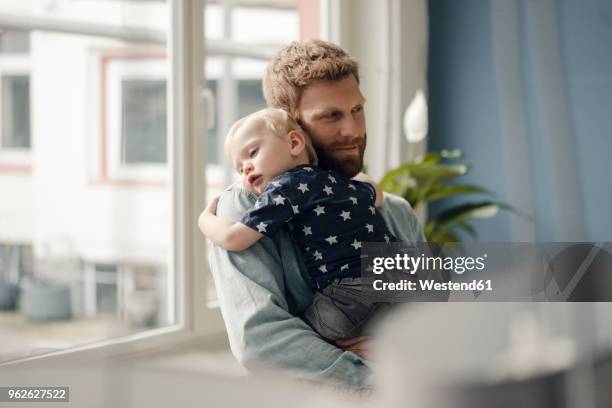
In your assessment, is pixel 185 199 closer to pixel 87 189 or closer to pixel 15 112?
pixel 87 189

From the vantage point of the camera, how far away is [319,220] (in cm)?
55

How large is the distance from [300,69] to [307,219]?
109 mm

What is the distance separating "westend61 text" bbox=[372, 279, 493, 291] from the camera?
1.75ft

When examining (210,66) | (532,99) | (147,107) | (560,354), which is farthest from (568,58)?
(210,66)

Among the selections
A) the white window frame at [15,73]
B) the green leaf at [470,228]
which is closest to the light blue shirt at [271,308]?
the green leaf at [470,228]

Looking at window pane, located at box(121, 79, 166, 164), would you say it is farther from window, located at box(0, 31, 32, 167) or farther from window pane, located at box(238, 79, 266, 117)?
window, located at box(0, 31, 32, 167)

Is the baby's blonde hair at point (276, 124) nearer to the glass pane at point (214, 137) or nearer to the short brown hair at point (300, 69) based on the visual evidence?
the short brown hair at point (300, 69)

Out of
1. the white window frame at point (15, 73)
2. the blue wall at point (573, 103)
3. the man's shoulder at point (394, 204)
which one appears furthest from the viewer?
the white window frame at point (15, 73)

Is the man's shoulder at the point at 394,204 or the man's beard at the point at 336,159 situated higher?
the man's beard at the point at 336,159

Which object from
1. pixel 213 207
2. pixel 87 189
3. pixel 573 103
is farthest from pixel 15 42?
pixel 573 103

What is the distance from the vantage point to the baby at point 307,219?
0.54 meters

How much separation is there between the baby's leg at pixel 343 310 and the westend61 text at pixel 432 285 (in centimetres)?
1

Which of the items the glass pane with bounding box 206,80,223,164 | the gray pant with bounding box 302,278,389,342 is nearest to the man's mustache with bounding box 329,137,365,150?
the gray pant with bounding box 302,278,389,342

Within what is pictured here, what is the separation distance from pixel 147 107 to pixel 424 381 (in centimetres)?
28
